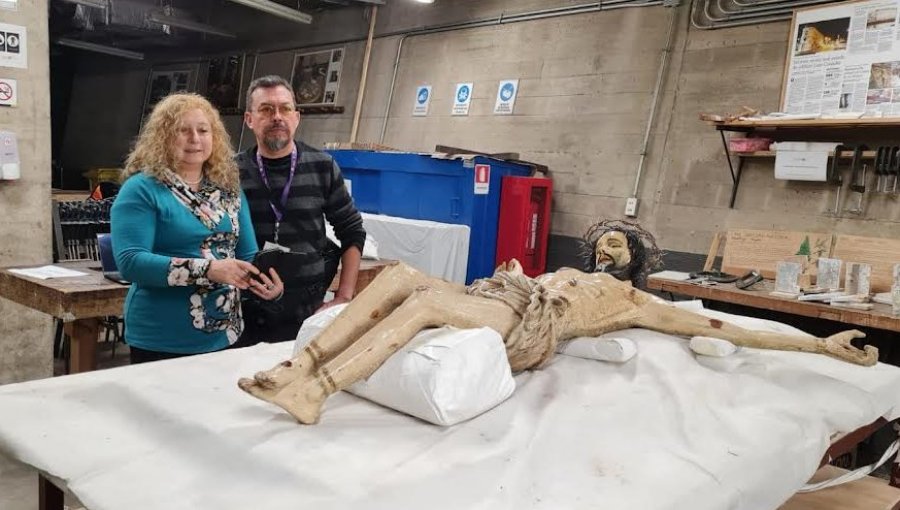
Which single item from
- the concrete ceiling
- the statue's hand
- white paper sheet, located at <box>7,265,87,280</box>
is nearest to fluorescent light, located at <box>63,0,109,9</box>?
the concrete ceiling

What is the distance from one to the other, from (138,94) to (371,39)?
5493mm

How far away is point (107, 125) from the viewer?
35.2ft

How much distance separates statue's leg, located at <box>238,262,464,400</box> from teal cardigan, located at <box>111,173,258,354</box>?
0.54m

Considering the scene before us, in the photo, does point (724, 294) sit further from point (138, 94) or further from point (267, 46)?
point (138, 94)

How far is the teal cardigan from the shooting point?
1.73m

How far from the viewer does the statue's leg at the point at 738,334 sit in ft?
6.22

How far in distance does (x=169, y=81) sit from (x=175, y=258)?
8.88 meters

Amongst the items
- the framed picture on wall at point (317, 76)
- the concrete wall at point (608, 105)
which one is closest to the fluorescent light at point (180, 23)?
the framed picture on wall at point (317, 76)

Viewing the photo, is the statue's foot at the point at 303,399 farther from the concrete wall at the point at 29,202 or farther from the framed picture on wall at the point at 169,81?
the framed picture on wall at the point at 169,81

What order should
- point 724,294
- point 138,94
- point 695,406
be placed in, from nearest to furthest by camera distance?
point 695,406 → point 724,294 → point 138,94

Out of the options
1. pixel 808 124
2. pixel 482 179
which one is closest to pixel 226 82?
pixel 482 179

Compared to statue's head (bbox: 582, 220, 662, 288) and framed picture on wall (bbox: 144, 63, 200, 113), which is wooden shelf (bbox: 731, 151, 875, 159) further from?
framed picture on wall (bbox: 144, 63, 200, 113)

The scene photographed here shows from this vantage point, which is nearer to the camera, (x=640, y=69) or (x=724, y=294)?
(x=724, y=294)

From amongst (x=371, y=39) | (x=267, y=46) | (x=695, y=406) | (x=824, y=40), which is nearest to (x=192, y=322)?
(x=695, y=406)
